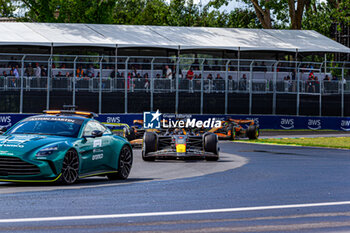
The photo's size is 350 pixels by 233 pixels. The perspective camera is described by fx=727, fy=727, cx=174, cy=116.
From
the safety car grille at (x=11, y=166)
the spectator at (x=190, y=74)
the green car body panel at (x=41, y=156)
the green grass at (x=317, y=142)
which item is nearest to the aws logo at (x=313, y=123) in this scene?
the green grass at (x=317, y=142)

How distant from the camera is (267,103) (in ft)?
119

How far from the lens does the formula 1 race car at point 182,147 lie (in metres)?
18.8

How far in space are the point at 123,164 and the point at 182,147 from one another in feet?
16.6

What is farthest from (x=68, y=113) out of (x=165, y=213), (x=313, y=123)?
(x=313, y=123)

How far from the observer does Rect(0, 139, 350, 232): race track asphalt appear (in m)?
7.81

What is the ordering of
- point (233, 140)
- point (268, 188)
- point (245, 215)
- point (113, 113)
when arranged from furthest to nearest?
1. point (113, 113)
2. point (233, 140)
3. point (268, 188)
4. point (245, 215)

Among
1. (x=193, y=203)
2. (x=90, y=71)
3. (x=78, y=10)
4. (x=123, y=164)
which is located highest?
(x=78, y=10)

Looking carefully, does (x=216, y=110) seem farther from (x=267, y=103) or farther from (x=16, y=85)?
(x=16, y=85)

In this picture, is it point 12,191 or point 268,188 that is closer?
point 12,191

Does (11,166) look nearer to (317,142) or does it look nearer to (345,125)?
(317,142)

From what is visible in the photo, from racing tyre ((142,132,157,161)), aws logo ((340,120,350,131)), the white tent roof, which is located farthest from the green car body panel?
aws logo ((340,120,350,131))

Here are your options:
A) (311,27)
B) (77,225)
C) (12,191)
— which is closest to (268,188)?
(12,191)

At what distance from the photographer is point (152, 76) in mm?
34062

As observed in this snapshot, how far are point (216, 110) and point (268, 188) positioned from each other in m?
23.8
